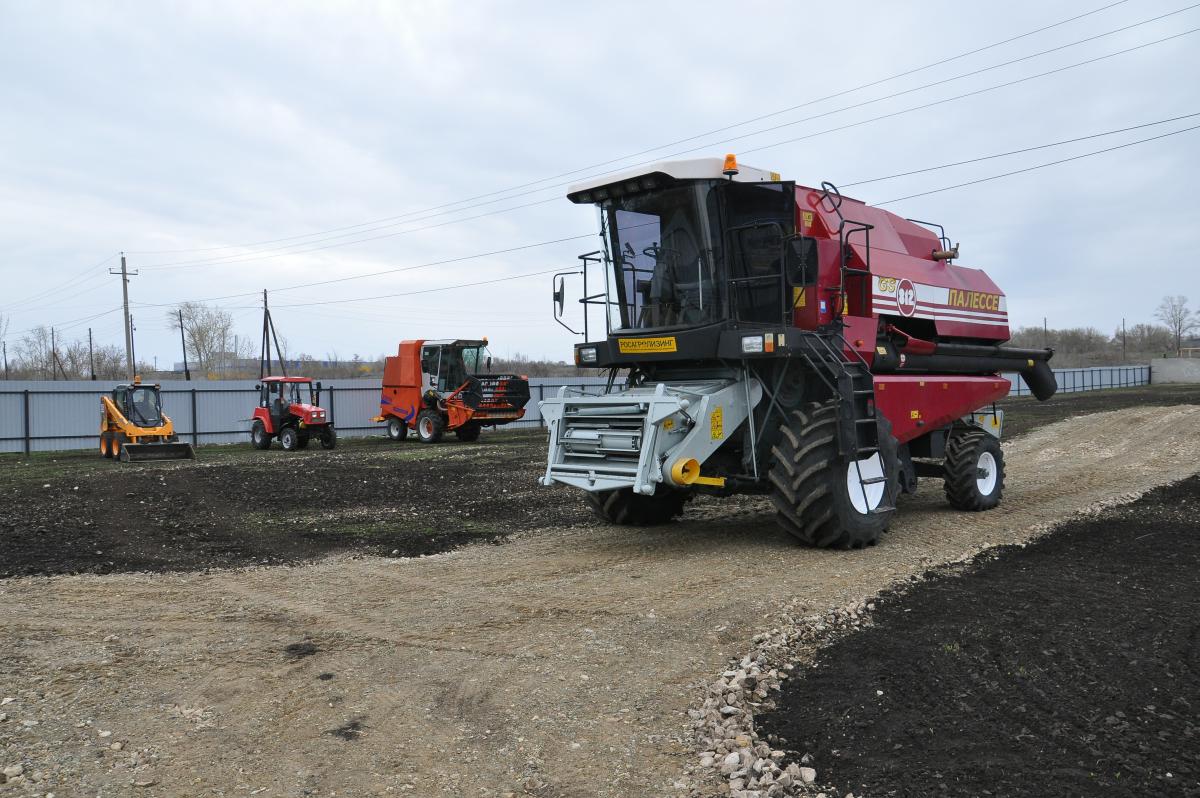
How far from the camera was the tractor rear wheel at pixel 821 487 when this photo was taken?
8.10m

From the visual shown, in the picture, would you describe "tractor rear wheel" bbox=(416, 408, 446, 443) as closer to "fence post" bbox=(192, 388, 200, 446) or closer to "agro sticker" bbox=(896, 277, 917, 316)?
"fence post" bbox=(192, 388, 200, 446)

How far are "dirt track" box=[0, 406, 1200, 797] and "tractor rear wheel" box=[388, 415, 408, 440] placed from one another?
18283mm

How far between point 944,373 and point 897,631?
6235 mm

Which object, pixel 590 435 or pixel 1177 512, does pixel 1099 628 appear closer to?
pixel 590 435

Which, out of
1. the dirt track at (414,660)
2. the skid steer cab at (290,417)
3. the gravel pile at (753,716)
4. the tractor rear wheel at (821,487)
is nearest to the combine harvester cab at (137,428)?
the skid steer cab at (290,417)

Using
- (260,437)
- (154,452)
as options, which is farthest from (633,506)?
(260,437)

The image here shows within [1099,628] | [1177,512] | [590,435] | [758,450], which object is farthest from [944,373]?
[1099,628]

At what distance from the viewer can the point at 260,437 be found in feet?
81.3

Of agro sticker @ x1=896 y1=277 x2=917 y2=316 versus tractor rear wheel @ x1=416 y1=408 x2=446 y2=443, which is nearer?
agro sticker @ x1=896 y1=277 x2=917 y2=316

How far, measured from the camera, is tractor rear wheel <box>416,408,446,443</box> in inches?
1011

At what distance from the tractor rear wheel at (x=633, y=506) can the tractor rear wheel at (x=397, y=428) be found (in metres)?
17.7

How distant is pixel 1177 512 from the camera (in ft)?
33.4

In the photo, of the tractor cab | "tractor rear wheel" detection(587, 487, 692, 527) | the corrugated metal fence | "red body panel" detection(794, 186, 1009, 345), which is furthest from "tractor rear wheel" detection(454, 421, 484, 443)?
"red body panel" detection(794, 186, 1009, 345)

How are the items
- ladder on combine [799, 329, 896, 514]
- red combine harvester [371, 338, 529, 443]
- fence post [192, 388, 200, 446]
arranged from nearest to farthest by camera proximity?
ladder on combine [799, 329, 896, 514], red combine harvester [371, 338, 529, 443], fence post [192, 388, 200, 446]
